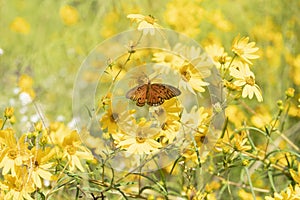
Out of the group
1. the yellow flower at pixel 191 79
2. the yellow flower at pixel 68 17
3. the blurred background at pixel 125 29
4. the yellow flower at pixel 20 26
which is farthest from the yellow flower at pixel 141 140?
the yellow flower at pixel 20 26

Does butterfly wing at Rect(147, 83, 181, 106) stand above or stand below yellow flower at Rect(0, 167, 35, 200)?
above

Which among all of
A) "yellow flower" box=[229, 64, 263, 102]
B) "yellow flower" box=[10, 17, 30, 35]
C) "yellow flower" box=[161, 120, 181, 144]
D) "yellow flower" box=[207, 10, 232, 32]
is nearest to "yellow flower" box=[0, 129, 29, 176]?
"yellow flower" box=[161, 120, 181, 144]

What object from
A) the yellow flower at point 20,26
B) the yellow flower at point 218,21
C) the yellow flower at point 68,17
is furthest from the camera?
the yellow flower at point 20,26

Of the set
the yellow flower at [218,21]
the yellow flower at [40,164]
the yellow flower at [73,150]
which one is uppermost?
the yellow flower at [218,21]

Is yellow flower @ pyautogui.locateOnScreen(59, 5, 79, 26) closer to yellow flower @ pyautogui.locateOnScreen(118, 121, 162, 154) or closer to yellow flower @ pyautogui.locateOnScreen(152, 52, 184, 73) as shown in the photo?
yellow flower @ pyautogui.locateOnScreen(152, 52, 184, 73)

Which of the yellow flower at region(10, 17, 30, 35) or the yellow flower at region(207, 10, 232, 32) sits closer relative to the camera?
the yellow flower at region(207, 10, 232, 32)

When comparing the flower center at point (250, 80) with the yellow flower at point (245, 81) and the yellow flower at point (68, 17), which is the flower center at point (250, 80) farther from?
the yellow flower at point (68, 17)

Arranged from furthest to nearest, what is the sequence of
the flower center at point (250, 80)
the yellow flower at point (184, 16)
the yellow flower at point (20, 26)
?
the yellow flower at point (20, 26) < the yellow flower at point (184, 16) < the flower center at point (250, 80)

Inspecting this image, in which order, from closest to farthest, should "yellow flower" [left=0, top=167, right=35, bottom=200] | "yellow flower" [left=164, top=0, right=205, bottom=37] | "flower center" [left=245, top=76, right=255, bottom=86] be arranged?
"yellow flower" [left=0, top=167, right=35, bottom=200]
"flower center" [left=245, top=76, right=255, bottom=86]
"yellow flower" [left=164, top=0, right=205, bottom=37]
